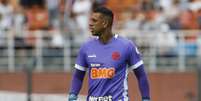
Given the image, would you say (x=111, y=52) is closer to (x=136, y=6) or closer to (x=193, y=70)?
(x=193, y=70)

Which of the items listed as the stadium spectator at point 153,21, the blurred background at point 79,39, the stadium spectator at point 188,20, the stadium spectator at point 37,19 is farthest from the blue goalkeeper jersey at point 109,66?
the stadium spectator at point 37,19

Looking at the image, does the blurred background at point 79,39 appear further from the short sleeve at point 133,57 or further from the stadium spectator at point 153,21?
the short sleeve at point 133,57

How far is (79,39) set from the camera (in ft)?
57.6

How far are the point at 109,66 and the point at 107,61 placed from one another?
0.06 meters

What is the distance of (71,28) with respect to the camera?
17750mm

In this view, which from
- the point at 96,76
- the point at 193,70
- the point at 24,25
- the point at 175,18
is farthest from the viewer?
the point at 24,25

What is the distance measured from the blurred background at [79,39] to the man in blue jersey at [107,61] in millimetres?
7930

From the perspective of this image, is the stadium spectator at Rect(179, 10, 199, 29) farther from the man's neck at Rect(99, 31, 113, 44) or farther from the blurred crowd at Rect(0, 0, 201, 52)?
the man's neck at Rect(99, 31, 113, 44)

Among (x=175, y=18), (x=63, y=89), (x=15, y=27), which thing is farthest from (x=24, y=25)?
(x=175, y=18)

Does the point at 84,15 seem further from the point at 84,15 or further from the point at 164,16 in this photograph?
the point at 164,16

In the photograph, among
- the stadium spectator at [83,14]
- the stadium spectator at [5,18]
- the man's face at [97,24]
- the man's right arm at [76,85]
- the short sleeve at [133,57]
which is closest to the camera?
the man's face at [97,24]

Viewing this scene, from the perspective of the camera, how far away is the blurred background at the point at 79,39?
661 inches

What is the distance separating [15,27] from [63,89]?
6.19 feet

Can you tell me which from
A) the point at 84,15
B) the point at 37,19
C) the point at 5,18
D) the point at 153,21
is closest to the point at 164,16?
the point at 153,21
